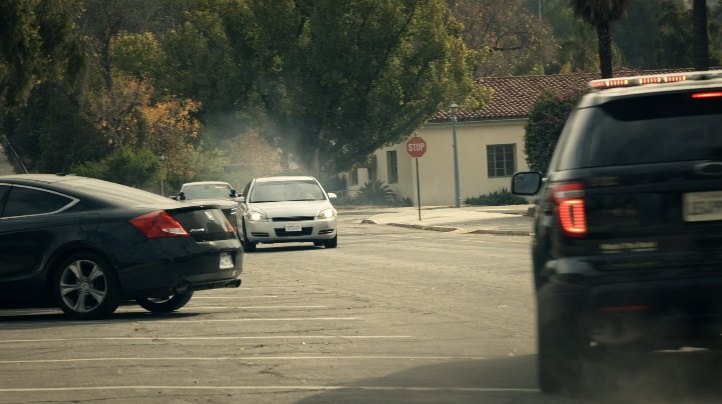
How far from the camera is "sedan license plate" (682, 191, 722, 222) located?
24.0 feet

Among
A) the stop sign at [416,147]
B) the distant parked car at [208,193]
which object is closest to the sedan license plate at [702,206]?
the distant parked car at [208,193]

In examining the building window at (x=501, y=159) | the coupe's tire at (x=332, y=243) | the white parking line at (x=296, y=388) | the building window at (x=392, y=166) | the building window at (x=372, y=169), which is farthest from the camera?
the building window at (x=372, y=169)

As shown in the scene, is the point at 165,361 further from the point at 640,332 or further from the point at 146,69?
the point at 146,69

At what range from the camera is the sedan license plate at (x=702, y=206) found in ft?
24.0

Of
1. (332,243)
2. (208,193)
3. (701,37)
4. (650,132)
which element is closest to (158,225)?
(650,132)

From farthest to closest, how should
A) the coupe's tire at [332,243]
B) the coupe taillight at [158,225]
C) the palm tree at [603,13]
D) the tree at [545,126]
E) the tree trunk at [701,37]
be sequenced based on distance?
the tree at [545,126] → the palm tree at [603,13] → the tree trunk at [701,37] → the coupe's tire at [332,243] → the coupe taillight at [158,225]

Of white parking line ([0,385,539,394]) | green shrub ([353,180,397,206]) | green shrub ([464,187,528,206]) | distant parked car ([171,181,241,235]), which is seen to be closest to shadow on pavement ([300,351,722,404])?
white parking line ([0,385,539,394])

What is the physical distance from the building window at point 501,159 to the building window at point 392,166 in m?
4.80

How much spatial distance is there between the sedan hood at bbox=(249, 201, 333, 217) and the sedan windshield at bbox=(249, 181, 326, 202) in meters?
0.45

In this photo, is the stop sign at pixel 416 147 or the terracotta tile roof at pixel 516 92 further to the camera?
the terracotta tile roof at pixel 516 92

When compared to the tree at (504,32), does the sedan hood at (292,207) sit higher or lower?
lower

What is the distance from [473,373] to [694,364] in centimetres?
154

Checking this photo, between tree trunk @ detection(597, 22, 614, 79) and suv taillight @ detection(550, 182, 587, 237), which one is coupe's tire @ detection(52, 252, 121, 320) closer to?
suv taillight @ detection(550, 182, 587, 237)

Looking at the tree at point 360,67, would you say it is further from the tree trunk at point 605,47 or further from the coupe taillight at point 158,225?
the coupe taillight at point 158,225
